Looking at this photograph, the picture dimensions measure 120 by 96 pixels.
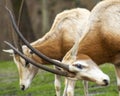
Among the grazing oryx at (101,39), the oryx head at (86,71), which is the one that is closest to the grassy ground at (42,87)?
the grazing oryx at (101,39)

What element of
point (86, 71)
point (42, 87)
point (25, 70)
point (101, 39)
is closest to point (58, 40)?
point (25, 70)

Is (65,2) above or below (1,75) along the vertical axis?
below

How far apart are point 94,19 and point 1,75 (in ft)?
33.9

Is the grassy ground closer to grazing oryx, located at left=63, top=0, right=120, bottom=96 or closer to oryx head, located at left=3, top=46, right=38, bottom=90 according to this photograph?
oryx head, located at left=3, top=46, right=38, bottom=90

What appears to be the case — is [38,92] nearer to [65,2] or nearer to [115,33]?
[115,33]

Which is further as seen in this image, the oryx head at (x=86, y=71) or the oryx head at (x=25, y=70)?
the oryx head at (x=25, y=70)

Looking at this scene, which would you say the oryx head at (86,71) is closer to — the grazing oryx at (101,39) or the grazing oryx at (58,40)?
the grazing oryx at (101,39)

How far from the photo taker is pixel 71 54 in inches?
341

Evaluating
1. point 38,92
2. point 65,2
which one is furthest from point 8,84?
point 65,2

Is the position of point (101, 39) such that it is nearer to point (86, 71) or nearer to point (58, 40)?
point (86, 71)

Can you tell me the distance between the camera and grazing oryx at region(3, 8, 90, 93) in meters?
11.2

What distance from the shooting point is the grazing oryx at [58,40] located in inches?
441

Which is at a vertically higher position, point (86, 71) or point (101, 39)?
point (101, 39)

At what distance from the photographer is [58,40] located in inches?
444
